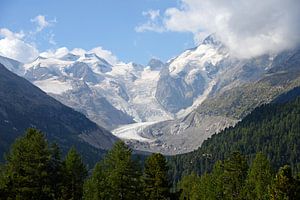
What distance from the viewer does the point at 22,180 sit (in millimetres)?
63062

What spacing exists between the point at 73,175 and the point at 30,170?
16.6m

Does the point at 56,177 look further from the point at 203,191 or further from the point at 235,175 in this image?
the point at 235,175

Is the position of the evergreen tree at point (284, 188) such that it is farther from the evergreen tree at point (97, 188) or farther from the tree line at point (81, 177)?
the evergreen tree at point (97, 188)

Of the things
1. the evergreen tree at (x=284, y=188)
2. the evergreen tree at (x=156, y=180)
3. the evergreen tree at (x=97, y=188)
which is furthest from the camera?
the evergreen tree at (x=97, y=188)

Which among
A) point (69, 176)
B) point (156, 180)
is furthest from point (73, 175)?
point (156, 180)

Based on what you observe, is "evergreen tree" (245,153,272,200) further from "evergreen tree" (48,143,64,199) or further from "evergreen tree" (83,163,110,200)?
"evergreen tree" (48,143,64,199)

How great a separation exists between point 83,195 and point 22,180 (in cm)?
2020

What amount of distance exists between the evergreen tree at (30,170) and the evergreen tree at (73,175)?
360 inches

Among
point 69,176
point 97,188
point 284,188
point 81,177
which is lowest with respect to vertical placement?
point 284,188

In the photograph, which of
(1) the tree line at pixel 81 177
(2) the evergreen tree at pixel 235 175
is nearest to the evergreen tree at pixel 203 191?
(2) the evergreen tree at pixel 235 175

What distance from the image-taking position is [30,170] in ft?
210

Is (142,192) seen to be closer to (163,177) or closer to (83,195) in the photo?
(163,177)

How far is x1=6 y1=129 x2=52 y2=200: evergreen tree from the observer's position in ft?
207

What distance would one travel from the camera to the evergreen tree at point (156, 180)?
71000 mm
